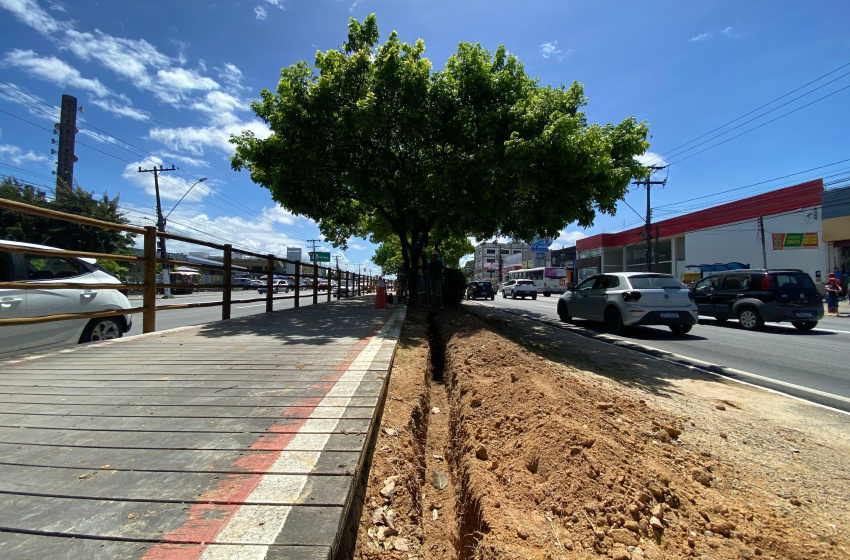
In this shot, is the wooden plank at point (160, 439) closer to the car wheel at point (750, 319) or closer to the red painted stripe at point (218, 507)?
the red painted stripe at point (218, 507)

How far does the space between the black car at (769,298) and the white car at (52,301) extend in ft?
44.8

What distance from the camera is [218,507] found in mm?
1677

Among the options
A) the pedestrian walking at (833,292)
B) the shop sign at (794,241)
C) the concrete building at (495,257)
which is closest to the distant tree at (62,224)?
the pedestrian walking at (833,292)

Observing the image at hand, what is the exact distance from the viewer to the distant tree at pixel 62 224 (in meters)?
24.4

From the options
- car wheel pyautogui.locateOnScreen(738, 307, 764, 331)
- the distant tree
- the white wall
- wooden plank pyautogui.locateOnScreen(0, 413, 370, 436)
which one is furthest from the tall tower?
the white wall

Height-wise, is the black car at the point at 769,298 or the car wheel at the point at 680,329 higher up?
the black car at the point at 769,298

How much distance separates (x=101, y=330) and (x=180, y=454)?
4624 millimetres

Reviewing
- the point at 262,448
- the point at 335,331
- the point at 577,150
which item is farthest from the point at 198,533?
the point at 577,150

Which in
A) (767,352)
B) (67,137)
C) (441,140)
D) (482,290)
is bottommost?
(767,352)

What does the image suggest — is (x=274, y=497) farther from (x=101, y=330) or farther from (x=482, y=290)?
(x=482, y=290)

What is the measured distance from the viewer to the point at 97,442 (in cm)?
225

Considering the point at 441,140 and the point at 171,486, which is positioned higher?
the point at 441,140

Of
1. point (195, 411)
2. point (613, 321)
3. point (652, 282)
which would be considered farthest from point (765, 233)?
point (195, 411)

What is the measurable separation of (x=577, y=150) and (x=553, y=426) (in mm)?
6953
